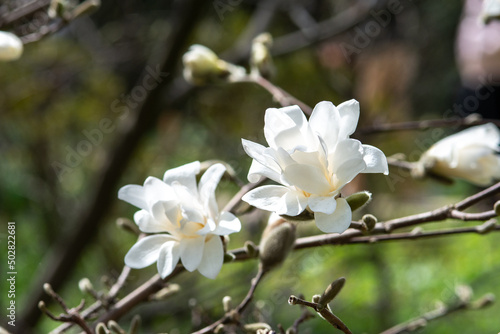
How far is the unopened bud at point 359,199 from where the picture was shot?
1.32 ft

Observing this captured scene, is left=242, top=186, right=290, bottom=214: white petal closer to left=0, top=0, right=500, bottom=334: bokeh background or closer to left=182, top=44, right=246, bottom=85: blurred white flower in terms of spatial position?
left=182, top=44, right=246, bottom=85: blurred white flower

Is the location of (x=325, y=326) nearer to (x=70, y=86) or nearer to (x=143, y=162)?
Result: (x=143, y=162)

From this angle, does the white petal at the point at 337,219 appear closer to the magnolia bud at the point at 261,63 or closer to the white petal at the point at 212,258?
the white petal at the point at 212,258

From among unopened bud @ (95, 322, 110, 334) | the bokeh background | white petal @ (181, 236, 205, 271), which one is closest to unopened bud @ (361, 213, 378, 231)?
white petal @ (181, 236, 205, 271)

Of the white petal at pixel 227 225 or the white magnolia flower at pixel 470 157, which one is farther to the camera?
the white magnolia flower at pixel 470 157

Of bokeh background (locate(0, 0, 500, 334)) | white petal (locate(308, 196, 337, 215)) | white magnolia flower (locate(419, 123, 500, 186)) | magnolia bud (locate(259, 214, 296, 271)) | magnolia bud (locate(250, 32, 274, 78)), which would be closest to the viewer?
white petal (locate(308, 196, 337, 215))

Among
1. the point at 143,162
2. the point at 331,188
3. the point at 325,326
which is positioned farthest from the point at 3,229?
the point at 331,188

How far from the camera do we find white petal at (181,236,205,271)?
0.43 metres

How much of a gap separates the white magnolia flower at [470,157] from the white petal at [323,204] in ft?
0.99

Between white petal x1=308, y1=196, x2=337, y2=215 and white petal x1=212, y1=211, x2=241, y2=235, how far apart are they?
61 mm

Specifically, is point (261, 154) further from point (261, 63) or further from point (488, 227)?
point (261, 63)

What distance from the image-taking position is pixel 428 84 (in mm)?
3178

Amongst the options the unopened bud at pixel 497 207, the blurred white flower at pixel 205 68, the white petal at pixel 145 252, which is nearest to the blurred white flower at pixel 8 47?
the blurred white flower at pixel 205 68

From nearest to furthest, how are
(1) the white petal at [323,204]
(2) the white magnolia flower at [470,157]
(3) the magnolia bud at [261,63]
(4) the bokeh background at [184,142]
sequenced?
(1) the white petal at [323,204] < (2) the white magnolia flower at [470,157] < (3) the magnolia bud at [261,63] < (4) the bokeh background at [184,142]
